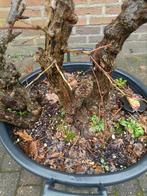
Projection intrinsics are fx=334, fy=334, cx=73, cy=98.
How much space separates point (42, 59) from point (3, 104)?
0.88 feet

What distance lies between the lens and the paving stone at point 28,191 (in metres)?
1.73

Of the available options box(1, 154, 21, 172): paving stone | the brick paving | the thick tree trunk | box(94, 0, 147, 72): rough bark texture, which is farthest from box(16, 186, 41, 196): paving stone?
box(94, 0, 147, 72): rough bark texture

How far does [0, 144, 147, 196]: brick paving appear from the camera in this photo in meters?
1.74

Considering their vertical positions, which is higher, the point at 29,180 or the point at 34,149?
the point at 34,149

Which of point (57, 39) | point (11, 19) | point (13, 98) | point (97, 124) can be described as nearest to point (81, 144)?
point (97, 124)

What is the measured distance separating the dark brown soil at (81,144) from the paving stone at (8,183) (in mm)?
442

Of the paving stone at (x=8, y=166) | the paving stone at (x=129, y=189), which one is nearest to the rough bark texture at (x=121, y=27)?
the paving stone at (x=129, y=189)

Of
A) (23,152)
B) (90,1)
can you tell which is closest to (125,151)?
(23,152)

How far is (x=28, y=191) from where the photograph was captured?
1.74 metres

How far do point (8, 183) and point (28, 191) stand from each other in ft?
0.41

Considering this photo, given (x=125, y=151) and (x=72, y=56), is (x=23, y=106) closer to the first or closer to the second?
(x=125, y=151)

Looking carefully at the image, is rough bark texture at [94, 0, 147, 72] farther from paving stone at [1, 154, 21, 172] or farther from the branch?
paving stone at [1, 154, 21, 172]

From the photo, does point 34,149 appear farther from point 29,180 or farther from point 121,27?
point 121,27

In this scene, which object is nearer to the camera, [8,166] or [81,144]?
[81,144]
